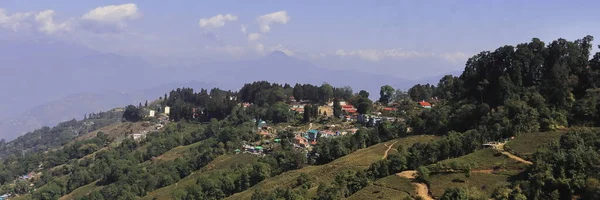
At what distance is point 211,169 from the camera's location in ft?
182

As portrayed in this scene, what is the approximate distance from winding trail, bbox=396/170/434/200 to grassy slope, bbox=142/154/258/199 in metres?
24.6

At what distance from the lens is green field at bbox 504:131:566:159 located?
29.5 metres

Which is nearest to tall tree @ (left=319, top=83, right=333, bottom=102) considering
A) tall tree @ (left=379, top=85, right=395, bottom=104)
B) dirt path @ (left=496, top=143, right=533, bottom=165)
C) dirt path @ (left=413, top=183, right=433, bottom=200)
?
tall tree @ (left=379, top=85, right=395, bottom=104)

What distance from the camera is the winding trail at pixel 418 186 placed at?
84.9 feet

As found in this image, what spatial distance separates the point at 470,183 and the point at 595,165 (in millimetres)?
6383

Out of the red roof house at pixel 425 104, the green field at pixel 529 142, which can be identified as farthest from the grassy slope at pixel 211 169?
the red roof house at pixel 425 104

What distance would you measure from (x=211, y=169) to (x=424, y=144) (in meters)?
29.8

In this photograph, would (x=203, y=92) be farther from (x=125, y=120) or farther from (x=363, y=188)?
Result: (x=363, y=188)

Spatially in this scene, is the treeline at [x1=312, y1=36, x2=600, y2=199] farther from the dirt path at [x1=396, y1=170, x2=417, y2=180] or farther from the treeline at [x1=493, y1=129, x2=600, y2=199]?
the dirt path at [x1=396, y1=170, x2=417, y2=180]

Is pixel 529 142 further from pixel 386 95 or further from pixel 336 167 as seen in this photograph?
pixel 386 95

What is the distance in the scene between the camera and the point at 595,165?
854 inches

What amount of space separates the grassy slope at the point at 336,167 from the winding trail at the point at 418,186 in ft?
17.8

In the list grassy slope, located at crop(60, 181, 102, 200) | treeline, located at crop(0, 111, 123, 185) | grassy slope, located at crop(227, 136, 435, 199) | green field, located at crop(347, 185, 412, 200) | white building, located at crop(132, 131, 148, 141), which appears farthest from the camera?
treeline, located at crop(0, 111, 123, 185)

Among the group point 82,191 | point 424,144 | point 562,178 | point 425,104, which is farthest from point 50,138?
point 562,178
